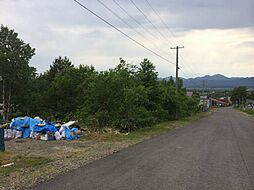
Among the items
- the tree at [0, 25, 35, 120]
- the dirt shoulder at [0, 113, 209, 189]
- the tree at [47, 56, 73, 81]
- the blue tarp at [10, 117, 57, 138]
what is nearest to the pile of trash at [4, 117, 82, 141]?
the blue tarp at [10, 117, 57, 138]

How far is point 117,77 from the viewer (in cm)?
2291

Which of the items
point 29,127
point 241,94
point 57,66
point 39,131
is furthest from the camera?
point 241,94

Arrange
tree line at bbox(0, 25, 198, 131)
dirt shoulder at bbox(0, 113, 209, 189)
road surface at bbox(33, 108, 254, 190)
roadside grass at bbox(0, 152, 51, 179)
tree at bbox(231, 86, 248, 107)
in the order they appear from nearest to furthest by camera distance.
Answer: road surface at bbox(33, 108, 254, 190)
dirt shoulder at bbox(0, 113, 209, 189)
roadside grass at bbox(0, 152, 51, 179)
tree line at bbox(0, 25, 198, 131)
tree at bbox(231, 86, 248, 107)

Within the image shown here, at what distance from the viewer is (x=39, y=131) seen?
18.0 meters

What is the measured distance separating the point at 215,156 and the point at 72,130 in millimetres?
8870

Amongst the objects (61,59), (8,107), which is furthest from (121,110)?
(61,59)

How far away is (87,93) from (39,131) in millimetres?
6519

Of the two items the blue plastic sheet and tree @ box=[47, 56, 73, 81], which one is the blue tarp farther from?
tree @ box=[47, 56, 73, 81]

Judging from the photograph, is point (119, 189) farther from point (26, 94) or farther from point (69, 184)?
point (26, 94)

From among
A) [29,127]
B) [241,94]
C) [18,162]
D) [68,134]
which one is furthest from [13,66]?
[241,94]

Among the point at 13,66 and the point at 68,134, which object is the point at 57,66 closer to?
the point at 13,66

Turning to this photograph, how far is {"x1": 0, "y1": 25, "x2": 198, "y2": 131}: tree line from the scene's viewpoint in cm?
2297

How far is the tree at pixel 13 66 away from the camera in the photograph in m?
48.7

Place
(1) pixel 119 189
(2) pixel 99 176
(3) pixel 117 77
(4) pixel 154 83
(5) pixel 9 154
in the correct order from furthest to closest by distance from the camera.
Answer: (4) pixel 154 83, (3) pixel 117 77, (5) pixel 9 154, (2) pixel 99 176, (1) pixel 119 189
